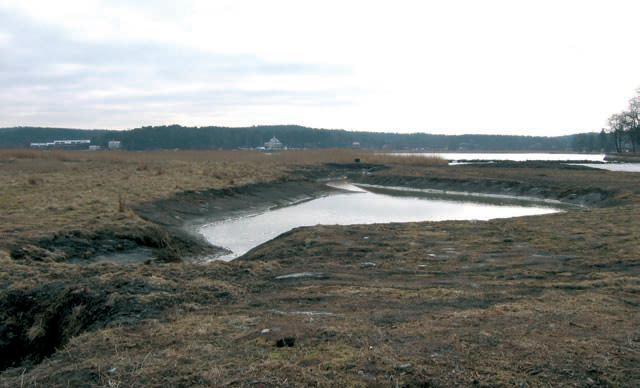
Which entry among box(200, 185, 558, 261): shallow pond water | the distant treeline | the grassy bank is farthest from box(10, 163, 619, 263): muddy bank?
the distant treeline

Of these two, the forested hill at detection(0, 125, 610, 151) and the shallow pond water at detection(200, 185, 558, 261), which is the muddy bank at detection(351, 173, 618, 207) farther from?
the forested hill at detection(0, 125, 610, 151)

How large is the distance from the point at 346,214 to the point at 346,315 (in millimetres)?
18274

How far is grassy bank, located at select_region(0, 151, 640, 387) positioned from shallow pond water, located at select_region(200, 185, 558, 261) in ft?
18.1

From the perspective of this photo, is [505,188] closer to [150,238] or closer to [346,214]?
[346,214]

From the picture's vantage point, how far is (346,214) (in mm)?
25297

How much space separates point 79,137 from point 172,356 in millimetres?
175302

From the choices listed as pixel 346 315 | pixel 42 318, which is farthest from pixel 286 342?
pixel 42 318

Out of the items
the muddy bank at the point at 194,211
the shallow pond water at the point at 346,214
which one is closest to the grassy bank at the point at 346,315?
the muddy bank at the point at 194,211

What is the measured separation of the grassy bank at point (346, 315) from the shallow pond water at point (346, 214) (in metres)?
5.53

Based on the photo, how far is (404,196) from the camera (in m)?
37.0

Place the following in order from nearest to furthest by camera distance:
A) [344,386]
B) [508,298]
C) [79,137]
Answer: [344,386] → [508,298] → [79,137]

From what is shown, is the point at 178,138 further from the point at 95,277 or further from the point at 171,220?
the point at 95,277

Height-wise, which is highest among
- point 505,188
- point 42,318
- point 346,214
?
point 42,318

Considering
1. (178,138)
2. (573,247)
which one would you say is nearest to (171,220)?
(573,247)
